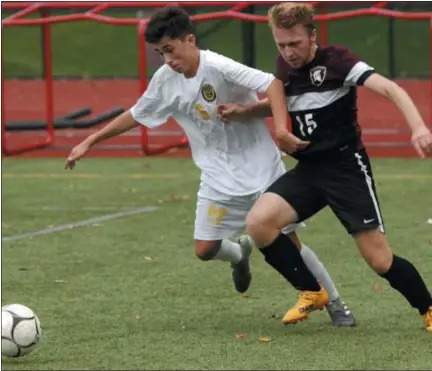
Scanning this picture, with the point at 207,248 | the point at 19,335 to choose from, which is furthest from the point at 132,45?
the point at 19,335

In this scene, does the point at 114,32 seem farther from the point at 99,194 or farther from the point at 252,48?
the point at 99,194

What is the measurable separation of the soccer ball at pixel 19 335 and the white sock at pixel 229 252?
1.43 metres

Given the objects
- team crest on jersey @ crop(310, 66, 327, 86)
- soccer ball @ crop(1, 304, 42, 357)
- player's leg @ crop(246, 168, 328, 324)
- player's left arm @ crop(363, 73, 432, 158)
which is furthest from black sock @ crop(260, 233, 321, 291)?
soccer ball @ crop(1, 304, 42, 357)

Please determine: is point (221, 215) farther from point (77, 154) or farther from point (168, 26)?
point (168, 26)

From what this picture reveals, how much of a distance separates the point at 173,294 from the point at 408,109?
2166mm

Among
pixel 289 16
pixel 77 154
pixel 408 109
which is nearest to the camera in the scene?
pixel 408 109

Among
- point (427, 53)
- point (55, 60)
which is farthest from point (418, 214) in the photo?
point (55, 60)

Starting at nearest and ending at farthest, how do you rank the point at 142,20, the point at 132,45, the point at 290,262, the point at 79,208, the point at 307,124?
1. the point at 307,124
2. the point at 290,262
3. the point at 79,208
4. the point at 142,20
5. the point at 132,45

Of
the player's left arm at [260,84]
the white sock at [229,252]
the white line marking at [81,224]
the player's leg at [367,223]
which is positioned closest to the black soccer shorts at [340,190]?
the player's leg at [367,223]

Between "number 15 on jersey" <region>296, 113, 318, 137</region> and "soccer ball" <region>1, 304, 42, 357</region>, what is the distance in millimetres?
1527

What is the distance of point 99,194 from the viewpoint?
1223 cm

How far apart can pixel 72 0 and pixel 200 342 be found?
9383 mm

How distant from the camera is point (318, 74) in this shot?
601 centimetres

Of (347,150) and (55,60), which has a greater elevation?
(347,150)
